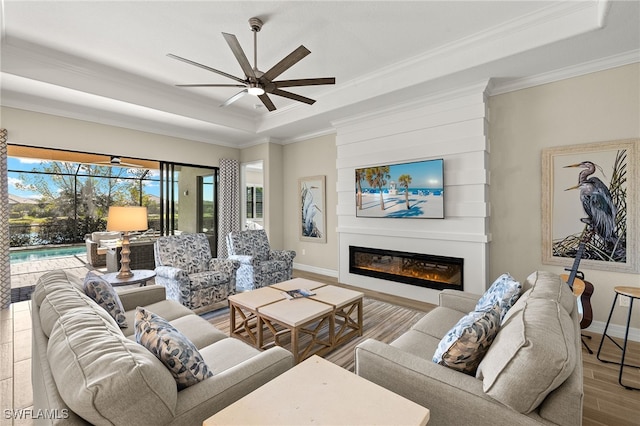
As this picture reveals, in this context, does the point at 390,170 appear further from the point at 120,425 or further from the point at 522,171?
the point at 120,425

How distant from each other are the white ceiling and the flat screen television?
0.94 m

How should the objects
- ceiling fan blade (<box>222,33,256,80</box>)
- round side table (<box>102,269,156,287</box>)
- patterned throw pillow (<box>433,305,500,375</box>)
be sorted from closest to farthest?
patterned throw pillow (<box>433,305,500,375</box>)
ceiling fan blade (<box>222,33,256,80</box>)
round side table (<box>102,269,156,287</box>)

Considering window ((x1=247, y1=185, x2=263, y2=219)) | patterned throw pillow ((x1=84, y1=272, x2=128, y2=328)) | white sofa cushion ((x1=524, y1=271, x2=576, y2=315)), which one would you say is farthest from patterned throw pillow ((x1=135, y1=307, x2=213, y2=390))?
window ((x1=247, y1=185, x2=263, y2=219))

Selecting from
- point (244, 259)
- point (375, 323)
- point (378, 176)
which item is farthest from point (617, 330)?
point (244, 259)

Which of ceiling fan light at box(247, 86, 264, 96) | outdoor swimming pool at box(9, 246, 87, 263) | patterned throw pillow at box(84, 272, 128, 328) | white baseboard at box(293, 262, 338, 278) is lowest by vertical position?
white baseboard at box(293, 262, 338, 278)

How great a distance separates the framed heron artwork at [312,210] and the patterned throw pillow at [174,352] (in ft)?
13.8

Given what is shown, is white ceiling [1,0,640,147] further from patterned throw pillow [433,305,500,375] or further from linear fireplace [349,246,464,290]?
patterned throw pillow [433,305,500,375]

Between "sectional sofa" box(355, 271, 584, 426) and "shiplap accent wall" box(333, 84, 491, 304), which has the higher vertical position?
"shiplap accent wall" box(333, 84, 491, 304)

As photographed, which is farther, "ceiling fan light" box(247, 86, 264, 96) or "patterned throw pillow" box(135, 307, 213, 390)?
"ceiling fan light" box(247, 86, 264, 96)

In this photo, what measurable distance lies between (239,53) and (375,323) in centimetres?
294

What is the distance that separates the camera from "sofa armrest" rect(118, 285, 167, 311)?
246 centimetres

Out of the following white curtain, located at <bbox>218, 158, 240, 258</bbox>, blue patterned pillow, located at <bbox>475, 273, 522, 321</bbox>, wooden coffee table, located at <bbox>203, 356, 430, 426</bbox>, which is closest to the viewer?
wooden coffee table, located at <bbox>203, 356, 430, 426</bbox>

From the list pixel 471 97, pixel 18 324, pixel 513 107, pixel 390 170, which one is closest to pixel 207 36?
pixel 390 170

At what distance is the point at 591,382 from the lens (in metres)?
2.12
